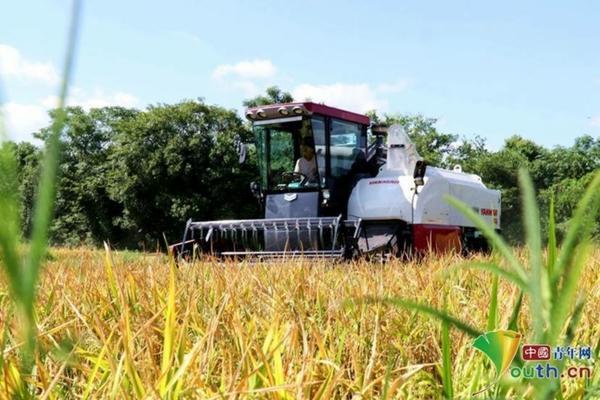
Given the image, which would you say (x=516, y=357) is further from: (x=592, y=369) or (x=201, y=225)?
(x=201, y=225)

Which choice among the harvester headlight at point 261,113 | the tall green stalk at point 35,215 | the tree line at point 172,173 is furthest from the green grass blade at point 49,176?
the tree line at point 172,173

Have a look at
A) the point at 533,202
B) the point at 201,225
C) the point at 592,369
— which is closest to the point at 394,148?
the point at 201,225

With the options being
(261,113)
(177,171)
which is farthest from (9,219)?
(177,171)

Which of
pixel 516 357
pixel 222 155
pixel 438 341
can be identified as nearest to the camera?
pixel 516 357

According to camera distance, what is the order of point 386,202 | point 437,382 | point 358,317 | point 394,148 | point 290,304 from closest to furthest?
point 437,382, point 358,317, point 290,304, point 386,202, point 394,148

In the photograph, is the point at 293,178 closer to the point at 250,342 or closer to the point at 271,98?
the point at 250,342

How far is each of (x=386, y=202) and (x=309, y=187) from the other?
46.7 inches

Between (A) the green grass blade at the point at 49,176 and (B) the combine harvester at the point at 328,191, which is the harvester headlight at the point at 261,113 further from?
(A) the green grass blade at the point at 49,176

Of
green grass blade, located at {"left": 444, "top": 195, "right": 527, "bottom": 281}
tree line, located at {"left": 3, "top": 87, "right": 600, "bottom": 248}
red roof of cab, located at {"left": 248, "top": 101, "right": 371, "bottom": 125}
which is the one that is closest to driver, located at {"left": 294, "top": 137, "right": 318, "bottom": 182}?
red roof of cab, located at {"left": 248, "top": 101, "right": 371, "bottom": 125}

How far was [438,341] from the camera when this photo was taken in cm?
172

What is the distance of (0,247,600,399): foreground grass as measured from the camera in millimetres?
994

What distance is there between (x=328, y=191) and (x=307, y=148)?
0.73 metres

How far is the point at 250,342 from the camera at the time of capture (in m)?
1.08

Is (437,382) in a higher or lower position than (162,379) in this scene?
lower
